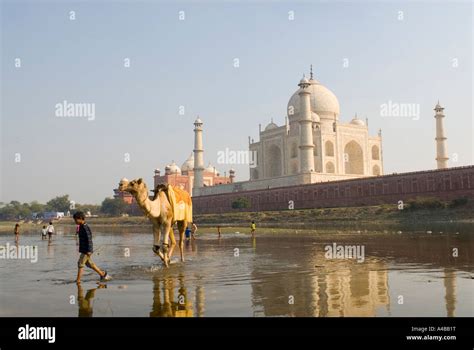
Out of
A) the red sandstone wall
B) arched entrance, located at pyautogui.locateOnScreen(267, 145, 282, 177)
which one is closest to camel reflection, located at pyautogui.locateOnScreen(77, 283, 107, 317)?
the red sandstone wall

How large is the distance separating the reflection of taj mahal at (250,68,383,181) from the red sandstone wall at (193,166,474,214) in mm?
7168

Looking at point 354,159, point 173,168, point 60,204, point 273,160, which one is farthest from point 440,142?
point 60,204

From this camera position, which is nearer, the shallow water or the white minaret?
the shallow water

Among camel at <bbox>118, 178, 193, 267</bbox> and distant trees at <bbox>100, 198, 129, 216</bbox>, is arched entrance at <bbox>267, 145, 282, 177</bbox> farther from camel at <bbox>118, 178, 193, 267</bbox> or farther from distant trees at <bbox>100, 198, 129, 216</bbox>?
camel at <bbox>118, 178, 193, 267</bbox>

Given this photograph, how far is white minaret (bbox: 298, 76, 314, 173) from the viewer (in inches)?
2243

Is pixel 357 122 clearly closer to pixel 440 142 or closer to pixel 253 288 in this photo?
pixel 440 142

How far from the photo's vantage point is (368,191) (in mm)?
49062

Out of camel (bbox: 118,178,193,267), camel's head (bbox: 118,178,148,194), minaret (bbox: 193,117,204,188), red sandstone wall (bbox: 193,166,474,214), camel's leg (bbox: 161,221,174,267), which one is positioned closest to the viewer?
camel's head (bbox: 118,178,148,194)

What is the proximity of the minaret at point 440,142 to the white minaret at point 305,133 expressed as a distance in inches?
604

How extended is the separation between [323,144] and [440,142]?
1441 centimetres

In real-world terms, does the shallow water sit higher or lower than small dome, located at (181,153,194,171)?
lower

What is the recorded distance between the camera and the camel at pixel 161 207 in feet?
33.8

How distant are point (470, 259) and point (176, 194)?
7.16m

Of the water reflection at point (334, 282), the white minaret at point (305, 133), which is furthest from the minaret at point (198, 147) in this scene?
the water reflection at point (334, 282)
